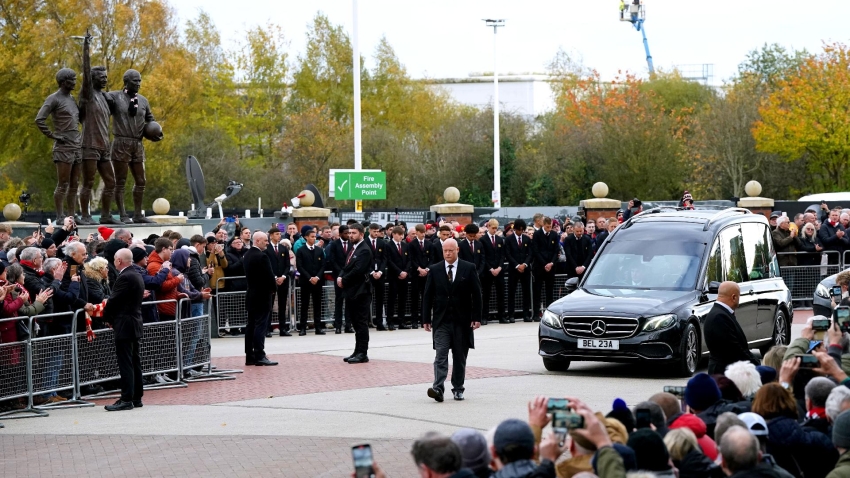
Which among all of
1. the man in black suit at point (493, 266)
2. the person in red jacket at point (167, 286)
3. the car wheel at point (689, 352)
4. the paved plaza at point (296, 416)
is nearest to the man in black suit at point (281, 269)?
the paved plaza at point (296, 416)

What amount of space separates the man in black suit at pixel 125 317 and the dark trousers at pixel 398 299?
10196 millimetres

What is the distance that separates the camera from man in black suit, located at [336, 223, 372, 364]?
1764 centimetres

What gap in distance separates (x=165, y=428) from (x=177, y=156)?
50.5 meters

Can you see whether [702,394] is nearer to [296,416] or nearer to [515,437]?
[515,437]

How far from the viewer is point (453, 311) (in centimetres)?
1404

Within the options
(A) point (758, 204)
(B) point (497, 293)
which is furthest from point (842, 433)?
(A) point (758, 204)

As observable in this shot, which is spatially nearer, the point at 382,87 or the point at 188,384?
the point at 188,384

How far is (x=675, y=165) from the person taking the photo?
165ft

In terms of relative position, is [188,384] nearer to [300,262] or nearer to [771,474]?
[300,262]

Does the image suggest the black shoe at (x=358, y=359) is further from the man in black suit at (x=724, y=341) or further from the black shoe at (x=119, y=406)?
the man in black suit at (x=724, y=341)

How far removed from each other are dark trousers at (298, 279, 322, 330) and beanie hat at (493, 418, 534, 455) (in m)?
16.7

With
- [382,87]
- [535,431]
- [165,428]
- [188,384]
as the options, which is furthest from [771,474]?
[382,87]

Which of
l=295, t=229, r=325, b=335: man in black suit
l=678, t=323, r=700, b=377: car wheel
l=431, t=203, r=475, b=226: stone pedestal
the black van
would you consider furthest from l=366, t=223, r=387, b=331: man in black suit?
l=431, t=203, r=475, b=226: stone pedestal

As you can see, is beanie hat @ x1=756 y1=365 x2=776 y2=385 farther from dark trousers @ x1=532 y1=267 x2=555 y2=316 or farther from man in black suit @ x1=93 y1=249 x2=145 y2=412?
dark trousers @ x1=532 y1=267 x2=555 y2=316
